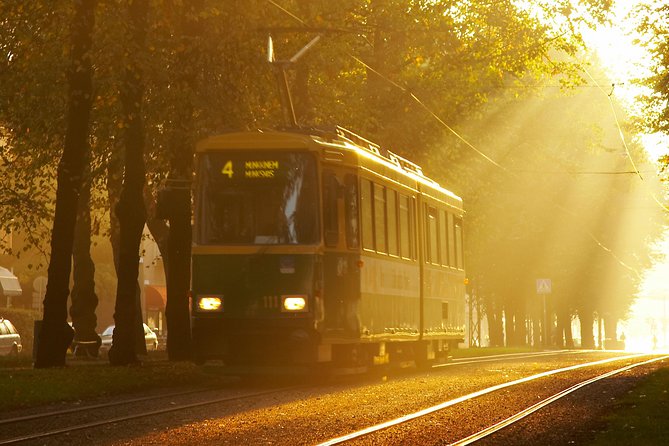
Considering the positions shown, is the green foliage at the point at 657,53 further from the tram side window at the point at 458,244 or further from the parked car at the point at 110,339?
the parked car at the point at 110,339

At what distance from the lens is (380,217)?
23328mm

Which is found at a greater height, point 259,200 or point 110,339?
point 259,200

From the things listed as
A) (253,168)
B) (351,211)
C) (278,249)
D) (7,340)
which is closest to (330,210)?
Answer: (351,211)

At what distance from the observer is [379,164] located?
23500 mm

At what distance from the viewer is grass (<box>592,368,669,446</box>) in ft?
43.3

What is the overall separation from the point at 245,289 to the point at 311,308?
3.43ft

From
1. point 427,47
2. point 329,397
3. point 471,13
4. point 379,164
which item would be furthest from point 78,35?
point 471,13

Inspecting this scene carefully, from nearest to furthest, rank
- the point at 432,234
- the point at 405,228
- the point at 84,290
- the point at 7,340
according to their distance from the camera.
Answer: the point at 405,228, the point at 432,234, the point at 84,290, the point at 7,340

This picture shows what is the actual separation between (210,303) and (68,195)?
12.9ft

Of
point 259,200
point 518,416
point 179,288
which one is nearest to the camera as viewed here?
point 518,416

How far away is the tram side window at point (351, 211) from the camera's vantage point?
21750 millimetres

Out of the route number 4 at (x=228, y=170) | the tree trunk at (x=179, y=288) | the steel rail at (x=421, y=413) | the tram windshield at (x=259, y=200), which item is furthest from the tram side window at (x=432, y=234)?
the route number 4 at (x=228, y=170)

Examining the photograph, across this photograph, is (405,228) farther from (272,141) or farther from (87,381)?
(87,381)

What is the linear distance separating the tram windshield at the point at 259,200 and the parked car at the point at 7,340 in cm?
2826
